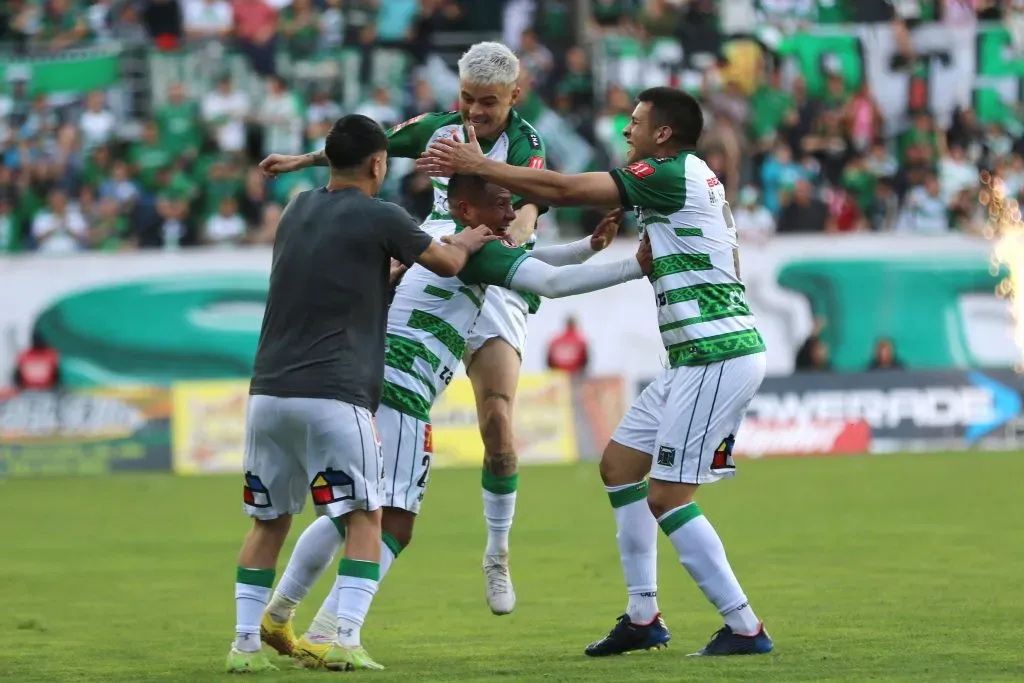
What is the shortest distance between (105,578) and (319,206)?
577 cm

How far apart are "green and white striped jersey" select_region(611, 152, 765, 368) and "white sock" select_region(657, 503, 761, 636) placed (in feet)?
2.58

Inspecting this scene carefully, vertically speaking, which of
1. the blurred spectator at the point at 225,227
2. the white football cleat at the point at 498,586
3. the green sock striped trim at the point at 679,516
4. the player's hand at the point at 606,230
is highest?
the player's hand at the point at 606,230

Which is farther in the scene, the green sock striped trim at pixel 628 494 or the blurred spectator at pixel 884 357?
the blurred spectator at pixel 884 357

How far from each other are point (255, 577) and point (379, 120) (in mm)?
17909

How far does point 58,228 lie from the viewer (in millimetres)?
25312

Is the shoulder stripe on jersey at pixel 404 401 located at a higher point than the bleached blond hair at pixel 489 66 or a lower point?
lower

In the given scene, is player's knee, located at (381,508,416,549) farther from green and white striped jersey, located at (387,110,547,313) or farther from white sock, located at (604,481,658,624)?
green and white striped jersey, located at (387,110,547,313)

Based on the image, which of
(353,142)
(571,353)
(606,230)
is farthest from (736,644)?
(571,353)

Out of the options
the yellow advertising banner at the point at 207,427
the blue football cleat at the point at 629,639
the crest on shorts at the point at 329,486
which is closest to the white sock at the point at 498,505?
the blue football cleat at the point at 629,639

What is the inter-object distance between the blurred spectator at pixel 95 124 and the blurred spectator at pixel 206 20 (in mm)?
1933

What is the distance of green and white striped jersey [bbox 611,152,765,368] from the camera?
848 cm

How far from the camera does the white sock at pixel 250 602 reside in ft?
26.6

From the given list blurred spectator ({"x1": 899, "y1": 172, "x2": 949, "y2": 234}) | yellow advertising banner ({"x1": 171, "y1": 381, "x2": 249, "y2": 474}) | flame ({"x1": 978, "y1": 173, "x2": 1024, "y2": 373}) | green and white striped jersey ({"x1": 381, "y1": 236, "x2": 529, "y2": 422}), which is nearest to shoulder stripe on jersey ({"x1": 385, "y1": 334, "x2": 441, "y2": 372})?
green and white striped jersey ({"x1": 381, "y1": 236, "x2": 529, "y2": 422})

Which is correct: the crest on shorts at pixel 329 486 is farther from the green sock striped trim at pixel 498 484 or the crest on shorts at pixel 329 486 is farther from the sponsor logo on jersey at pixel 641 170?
the green sock striped trim at pixel 498 484
